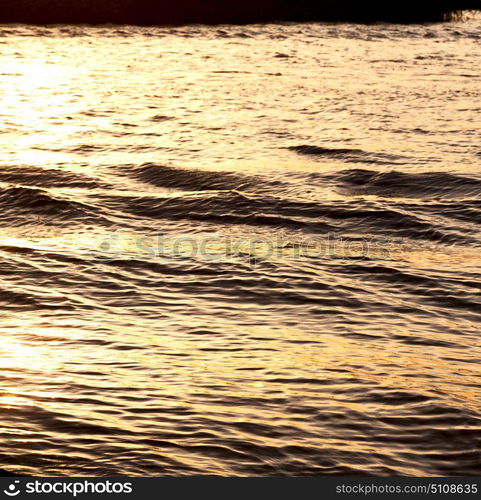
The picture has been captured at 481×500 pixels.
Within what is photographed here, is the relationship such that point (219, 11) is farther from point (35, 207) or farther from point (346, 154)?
point (35, 207)

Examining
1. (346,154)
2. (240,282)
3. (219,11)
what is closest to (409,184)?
(346,154)

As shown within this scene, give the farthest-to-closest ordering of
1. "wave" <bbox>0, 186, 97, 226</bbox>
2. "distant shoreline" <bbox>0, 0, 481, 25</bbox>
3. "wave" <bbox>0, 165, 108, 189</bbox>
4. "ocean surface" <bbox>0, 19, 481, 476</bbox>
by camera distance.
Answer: "distant shoreline" <bbox>0, 0, 481, 25</bbox> < "wave" <bbox>0, 165, 108, 189</bbox> < "wave" <bbox>0, 186, 97, 226</bbox> < "ocean surface" <bbox>0, 19, 481, 476</bbox>

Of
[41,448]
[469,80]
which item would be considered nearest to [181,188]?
[41,448]

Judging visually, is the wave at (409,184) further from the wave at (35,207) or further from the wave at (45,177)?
the wave at (35,207)

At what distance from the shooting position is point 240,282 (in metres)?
9.77

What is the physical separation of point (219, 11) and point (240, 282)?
32.5m

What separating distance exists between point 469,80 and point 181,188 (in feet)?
41.7

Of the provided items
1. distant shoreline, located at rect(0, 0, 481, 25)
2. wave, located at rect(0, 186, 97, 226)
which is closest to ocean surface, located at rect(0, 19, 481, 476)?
wave, located at rect(0, 186, 97, 226)

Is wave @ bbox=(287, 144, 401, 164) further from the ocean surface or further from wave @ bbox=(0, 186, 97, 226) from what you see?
wave @ bbox=(0, 186, 97, 226)

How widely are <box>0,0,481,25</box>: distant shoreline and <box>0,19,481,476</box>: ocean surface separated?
15625 millimetres

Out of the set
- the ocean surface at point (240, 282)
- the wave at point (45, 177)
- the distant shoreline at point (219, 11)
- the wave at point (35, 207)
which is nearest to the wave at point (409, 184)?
the ocean surface at point (240, 282)

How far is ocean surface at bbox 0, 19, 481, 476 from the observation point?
20.9 feet

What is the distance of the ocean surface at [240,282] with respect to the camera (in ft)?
20.9

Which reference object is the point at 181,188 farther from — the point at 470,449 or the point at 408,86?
the point at 408,86
